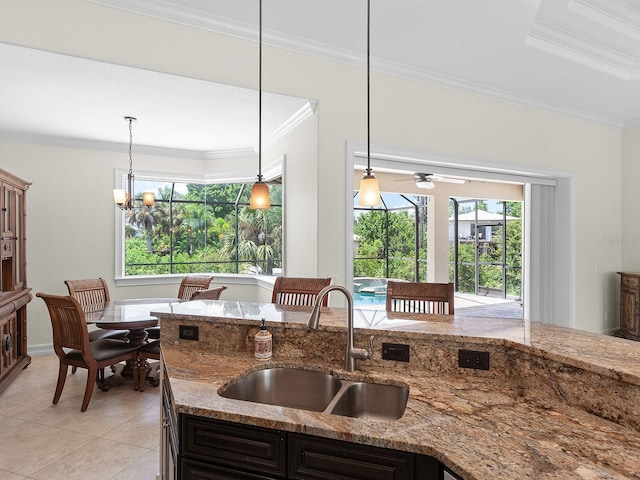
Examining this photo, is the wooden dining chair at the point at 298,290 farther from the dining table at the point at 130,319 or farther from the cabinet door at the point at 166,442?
the cabinet door at the point at 166,442

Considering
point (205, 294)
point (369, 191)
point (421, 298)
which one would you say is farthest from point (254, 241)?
point (369, 191)

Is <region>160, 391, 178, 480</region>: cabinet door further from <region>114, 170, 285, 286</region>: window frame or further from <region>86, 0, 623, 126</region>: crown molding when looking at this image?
<region>114, 170, 285, 286</region>: window frame

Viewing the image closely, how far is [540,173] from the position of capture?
4465 mm

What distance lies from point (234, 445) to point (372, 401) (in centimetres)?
57

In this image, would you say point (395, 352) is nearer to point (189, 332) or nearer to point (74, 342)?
point (189, 332)

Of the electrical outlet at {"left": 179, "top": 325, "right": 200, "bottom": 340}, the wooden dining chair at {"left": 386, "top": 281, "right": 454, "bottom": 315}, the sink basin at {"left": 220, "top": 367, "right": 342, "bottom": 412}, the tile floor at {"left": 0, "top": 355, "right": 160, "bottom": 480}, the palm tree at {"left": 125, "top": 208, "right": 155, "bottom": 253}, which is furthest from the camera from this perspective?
the palm tree at {"left": 125, "top": 208, "right": 155, "bottom": 253}

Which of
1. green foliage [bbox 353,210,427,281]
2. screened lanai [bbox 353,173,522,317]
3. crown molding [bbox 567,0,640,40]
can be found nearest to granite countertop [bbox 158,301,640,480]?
crown molding [bbox 567,0,640,40]

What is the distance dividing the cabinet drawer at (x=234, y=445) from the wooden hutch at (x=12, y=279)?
10.1 ft

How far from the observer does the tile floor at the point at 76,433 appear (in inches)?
94.0

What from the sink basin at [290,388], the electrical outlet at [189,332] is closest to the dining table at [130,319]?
the electrical outlet at [189,332]

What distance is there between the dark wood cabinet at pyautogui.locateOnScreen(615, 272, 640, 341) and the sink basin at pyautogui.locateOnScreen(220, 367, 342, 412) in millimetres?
4872

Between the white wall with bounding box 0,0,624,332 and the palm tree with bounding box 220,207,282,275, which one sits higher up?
the white wall with bounding box 0,0,624,332

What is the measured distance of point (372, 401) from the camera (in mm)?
1584

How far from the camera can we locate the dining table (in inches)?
127
